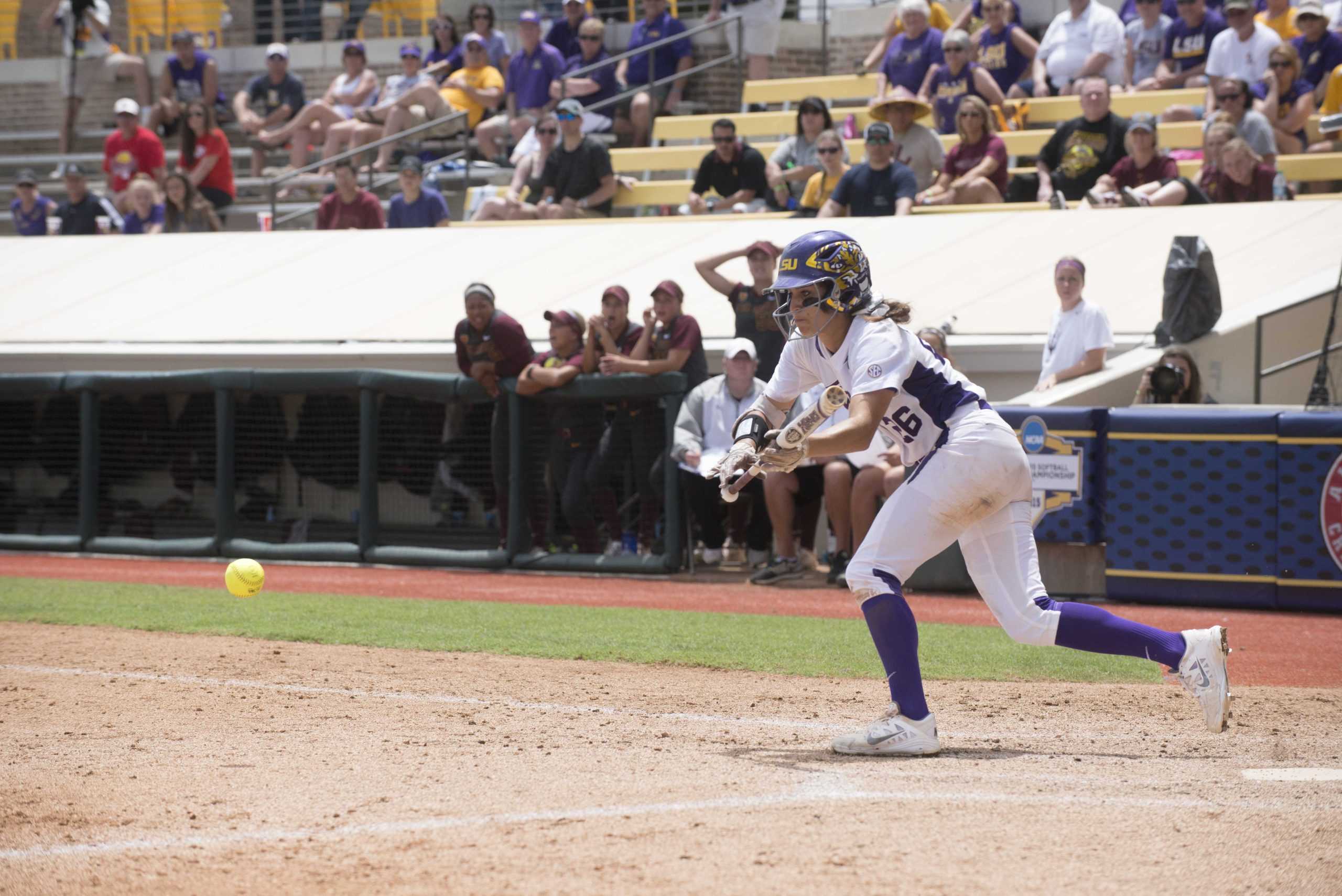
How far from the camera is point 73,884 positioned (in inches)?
154

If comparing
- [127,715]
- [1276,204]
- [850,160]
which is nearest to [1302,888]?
[127,715]

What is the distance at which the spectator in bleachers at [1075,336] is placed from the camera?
10.3m

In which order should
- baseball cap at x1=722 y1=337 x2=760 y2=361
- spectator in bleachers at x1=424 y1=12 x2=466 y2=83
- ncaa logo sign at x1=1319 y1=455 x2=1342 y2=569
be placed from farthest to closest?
spectator in bleachers at x1=424 y1=12 x2=466 y2=83, baseball cap at x1=722 y1=337 x2=760 y2=361, ncaa logo sign at x1=1319 y1=455 x2=1342 y2=569

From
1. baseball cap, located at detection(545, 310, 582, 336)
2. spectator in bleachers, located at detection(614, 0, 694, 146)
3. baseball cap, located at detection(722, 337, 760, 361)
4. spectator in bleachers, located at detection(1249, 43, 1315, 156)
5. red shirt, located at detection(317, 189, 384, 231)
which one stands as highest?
spectator in bleachers, located at detection(614, 0, 694, 146)

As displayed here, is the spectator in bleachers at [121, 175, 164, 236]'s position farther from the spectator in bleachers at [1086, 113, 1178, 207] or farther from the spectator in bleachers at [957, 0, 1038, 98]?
the spectator in bleachers at [1086, 113, 1178, 207]

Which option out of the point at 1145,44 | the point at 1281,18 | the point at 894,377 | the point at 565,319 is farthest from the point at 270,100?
the point at 894,377

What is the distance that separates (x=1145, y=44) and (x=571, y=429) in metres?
7.85

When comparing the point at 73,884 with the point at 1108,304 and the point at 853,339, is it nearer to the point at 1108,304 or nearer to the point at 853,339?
the point at 853,339

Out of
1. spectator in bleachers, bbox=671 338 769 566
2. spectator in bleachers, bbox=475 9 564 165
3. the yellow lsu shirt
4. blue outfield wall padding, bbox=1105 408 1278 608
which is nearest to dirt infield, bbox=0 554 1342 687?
blue outfield wall padding, bbox=1105 408 1278 608

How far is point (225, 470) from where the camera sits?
12586mm

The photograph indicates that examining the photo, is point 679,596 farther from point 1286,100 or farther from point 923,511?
point 1286,100

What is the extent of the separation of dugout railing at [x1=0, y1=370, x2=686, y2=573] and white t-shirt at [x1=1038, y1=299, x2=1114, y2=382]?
2742 millimetres

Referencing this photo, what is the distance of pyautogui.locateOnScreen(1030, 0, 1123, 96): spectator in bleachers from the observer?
Result: 14.9m

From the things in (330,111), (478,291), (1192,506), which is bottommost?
(1192,506)
